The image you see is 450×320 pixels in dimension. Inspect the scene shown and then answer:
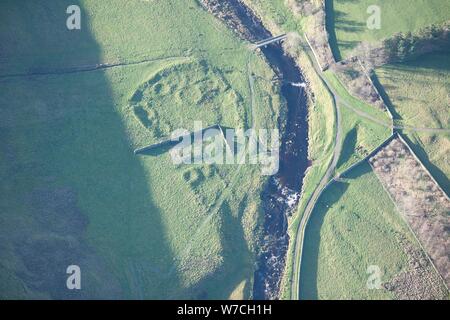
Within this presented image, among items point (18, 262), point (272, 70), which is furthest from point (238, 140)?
point (18, 262)

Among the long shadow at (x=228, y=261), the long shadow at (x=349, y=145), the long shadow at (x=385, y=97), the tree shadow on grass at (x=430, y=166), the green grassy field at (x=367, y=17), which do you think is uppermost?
the green grassy field at (x=367, y=17)

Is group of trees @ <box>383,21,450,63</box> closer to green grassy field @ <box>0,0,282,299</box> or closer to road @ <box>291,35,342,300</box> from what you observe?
road @ <box>291,35,342,300</box>

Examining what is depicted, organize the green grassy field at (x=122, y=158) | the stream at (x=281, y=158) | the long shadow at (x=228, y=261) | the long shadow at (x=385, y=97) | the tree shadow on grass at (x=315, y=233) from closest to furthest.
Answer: the green grassy field at (x=122, y=158), the long shadow at (x=228, y=261), the tree shadow on grass at (x=315, y=233), the stream at (x=281, y=158), the long shadow at (x=385, y=97)

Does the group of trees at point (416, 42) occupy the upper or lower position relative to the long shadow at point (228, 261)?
upper

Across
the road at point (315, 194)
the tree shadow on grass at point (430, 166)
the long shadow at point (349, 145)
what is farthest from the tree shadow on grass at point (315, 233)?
the tree shadow on grass at point (430, 166)

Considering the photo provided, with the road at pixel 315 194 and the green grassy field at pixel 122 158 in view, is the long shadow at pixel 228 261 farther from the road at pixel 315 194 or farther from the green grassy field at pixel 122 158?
the road at pixel 315 194

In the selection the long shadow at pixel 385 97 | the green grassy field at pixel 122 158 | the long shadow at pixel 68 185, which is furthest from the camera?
the long shadow at pixel 385 97
